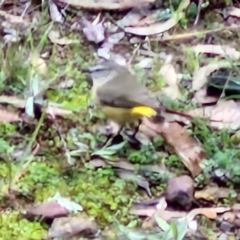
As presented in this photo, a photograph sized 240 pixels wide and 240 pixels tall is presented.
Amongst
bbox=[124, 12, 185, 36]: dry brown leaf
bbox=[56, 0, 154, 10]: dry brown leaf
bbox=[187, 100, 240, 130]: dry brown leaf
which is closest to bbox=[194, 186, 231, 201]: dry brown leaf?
bbox=[187, 100, 240, 130]: dry brown leaf

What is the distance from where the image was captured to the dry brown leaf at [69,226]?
215 centimetres

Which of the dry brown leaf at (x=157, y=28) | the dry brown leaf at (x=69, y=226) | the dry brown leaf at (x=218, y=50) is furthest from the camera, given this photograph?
the dry brown leaf at (x=157, y=28)

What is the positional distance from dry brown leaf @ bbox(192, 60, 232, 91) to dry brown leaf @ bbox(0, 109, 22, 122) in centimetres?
57

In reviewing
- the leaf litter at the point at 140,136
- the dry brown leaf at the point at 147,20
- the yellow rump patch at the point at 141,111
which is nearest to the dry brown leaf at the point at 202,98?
the leaf litter at the point at 140,136

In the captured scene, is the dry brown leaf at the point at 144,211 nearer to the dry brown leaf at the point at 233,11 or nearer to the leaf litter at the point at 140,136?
the leaf litter at the point at 140,136

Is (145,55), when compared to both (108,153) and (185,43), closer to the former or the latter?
(185,43)

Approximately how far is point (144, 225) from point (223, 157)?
34cm

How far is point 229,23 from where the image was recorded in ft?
9.62

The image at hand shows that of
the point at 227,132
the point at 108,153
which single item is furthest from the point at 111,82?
the point at 227,132

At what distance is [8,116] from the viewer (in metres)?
2.52

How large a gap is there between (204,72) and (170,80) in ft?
0.38

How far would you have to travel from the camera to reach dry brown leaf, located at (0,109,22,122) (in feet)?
8.25

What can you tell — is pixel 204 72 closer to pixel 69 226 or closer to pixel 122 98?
pixel 122 98

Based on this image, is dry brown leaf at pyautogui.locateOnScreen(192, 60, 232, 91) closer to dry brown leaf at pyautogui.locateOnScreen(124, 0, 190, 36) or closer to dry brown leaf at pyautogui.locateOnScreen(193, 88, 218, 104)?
dry brown leaf at pyautogui.locateOnScreen(193, 88, 218, 104)
